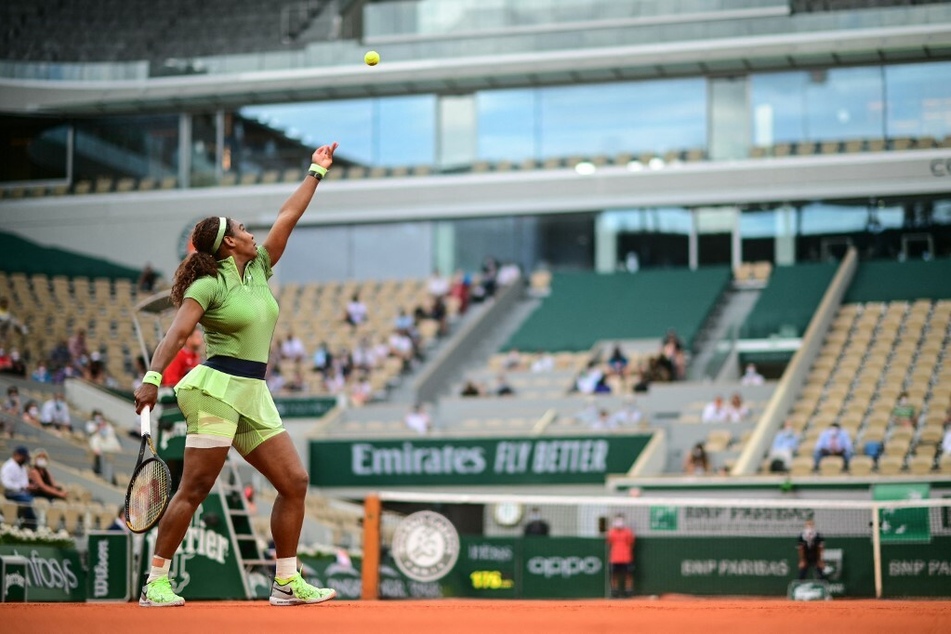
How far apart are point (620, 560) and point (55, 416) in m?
13.1

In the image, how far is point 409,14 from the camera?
3972 cm

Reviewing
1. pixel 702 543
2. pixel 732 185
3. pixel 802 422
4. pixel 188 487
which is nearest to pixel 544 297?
pixel 732 185

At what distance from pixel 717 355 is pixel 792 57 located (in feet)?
31.4

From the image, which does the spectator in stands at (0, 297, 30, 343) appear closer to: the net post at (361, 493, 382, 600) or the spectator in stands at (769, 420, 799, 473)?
the net post at (361, 493, 382, 600)

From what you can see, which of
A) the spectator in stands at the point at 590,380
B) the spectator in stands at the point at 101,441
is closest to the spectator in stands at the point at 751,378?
the spectator in stands at the point at 590,380

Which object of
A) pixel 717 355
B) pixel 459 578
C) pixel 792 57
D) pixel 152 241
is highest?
pixel 792 57

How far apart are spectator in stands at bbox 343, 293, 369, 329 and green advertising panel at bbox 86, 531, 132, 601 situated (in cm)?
2118

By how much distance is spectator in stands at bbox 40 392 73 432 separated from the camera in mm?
28375

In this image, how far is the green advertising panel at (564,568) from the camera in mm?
20297

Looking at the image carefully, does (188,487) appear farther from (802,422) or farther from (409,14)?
(409,14)

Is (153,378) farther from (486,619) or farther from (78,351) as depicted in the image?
(78,351)

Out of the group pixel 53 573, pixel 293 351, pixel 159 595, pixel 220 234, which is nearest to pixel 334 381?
pixel 293 351

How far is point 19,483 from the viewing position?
20.8 metres

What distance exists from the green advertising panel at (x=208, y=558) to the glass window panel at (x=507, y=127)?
26726 mm
